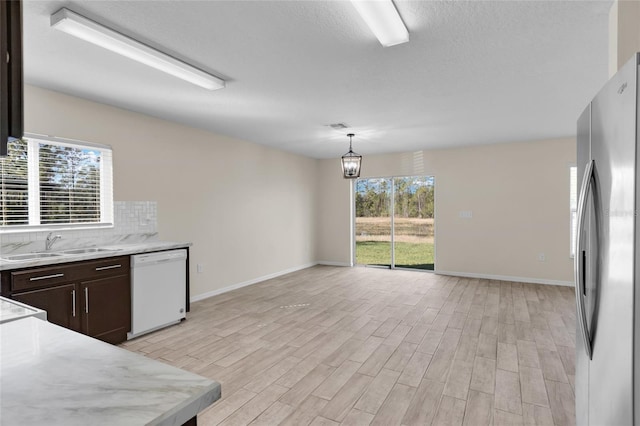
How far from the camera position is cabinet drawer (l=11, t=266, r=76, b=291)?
260 cm

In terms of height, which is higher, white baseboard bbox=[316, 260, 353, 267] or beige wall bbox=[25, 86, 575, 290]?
beige wall bbox=[25, 86, 575, 290]

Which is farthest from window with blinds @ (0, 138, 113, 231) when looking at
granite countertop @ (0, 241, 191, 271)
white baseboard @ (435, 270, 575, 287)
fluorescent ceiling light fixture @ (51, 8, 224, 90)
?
white baseboard @ (435, 270, 575, 287)

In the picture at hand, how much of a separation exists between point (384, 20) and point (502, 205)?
204 inches

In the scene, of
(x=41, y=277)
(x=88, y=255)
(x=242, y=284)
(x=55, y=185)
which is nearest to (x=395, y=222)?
(x=242, y=284)

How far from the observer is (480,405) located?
2.29 meters

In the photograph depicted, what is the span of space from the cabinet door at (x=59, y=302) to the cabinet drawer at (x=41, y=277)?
0.05 metres

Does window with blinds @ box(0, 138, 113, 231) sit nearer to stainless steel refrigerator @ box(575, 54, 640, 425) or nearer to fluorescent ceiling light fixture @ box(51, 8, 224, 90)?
fluorescent ceiling light fixture @ box(51, 8, 224, 90)

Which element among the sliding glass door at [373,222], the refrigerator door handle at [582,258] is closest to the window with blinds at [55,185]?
the refrigerator door handle at [582,258]

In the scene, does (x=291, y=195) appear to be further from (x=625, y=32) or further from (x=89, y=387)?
(x=89, y=387)

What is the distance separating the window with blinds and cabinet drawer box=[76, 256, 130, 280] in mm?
688

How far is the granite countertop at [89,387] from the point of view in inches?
25.9

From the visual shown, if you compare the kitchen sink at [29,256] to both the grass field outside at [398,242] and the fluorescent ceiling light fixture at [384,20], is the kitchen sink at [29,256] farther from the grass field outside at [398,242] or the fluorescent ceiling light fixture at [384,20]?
the grass field outside at [398,242]

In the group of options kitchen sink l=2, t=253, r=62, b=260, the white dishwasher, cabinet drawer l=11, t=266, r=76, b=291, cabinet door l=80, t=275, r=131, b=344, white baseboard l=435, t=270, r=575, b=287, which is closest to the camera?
cabinet drawer l=11, t=266, r=76, b=291

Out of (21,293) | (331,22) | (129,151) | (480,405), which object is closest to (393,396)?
(480,405)
